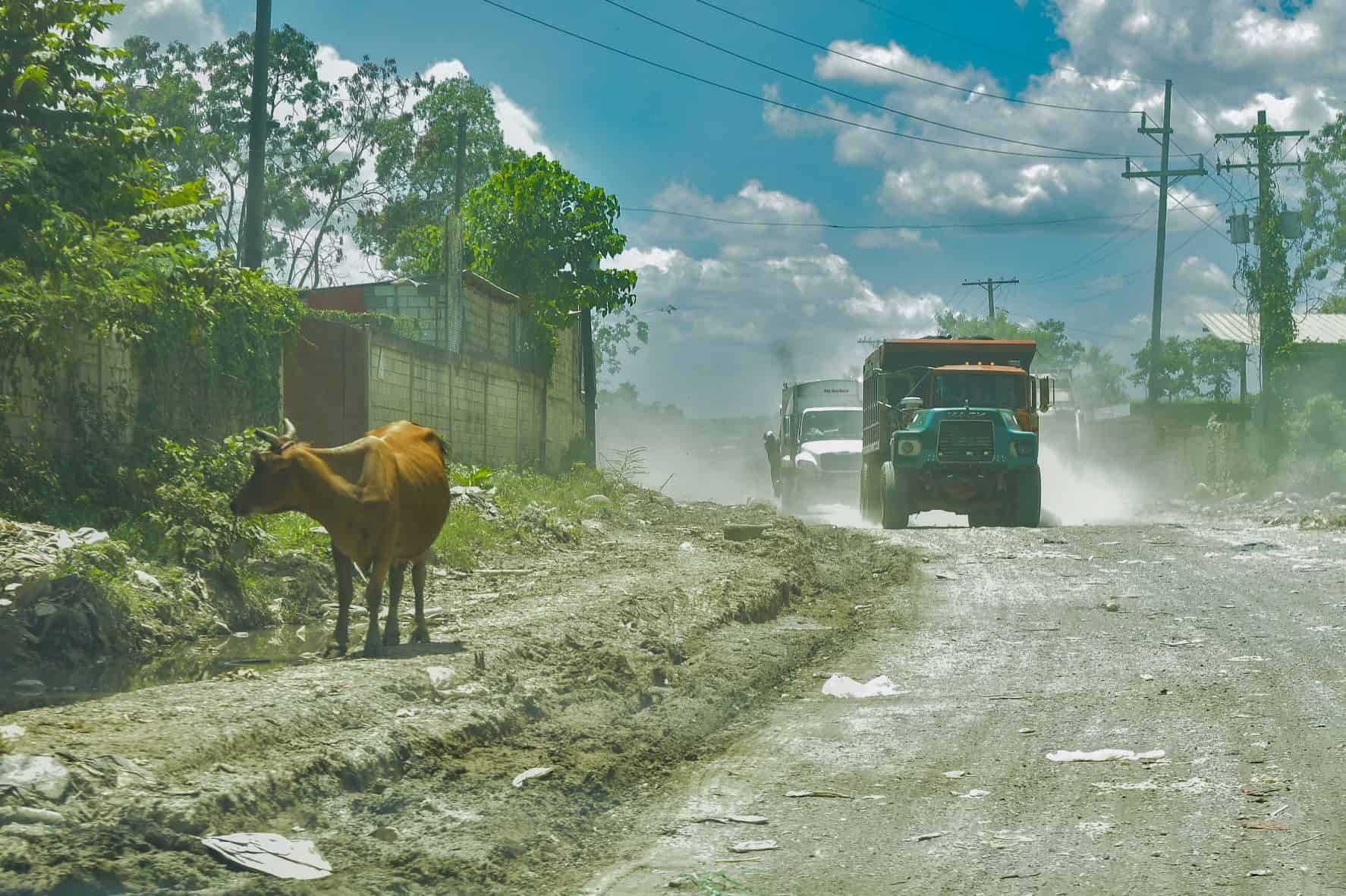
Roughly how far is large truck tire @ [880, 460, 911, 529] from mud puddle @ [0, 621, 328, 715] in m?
11.3

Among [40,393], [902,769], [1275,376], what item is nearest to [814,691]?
[902,769]

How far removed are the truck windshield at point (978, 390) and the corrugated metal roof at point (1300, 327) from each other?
75.4 feet

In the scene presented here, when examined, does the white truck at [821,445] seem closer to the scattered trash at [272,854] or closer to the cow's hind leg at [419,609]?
the cow's hind leg at [419,609]

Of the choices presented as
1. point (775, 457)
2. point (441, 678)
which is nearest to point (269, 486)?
point (441, 678)

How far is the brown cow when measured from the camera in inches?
273

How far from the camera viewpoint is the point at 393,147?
145 ft

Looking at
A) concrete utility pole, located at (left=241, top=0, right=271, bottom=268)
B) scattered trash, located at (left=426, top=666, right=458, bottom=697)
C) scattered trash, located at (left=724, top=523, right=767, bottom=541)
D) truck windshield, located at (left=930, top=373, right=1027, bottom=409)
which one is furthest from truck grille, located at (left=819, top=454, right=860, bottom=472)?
scattered trash, located at (left=426, top=666, right=458, bottom=697)

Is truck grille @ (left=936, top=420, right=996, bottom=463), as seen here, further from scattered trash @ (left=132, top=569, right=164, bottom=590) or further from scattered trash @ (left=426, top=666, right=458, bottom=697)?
scattered trash @ (left=426, top=666, right=458, bottom=697)

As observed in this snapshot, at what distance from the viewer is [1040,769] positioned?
5.18 metres

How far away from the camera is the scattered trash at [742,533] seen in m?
15.2

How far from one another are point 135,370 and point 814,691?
729 cm

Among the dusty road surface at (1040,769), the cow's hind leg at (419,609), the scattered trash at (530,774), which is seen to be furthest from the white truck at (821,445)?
the scattered trash at (530,774)

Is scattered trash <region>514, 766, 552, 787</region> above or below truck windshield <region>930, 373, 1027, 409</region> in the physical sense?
below

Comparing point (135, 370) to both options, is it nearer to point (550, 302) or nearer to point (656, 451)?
point (550, 302)
